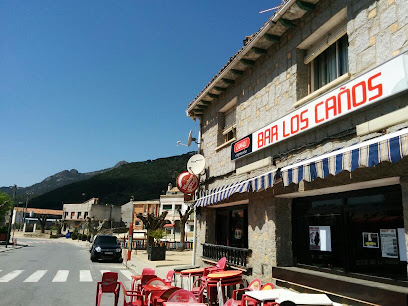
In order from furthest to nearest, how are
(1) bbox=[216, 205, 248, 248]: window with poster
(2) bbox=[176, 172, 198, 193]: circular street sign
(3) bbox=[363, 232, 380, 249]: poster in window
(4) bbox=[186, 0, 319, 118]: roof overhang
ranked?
(2) bbox=[176, 172, 198, 193]: circular street sign
(1) bbox=[216, 205, 248, 248]: window with poster
(4) bbox=[186, 0, 319, 118]: roof overhang
(3) bbox=[363, 232, 380, 249]: poster in window

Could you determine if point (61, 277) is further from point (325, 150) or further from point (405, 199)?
point (405, 199)

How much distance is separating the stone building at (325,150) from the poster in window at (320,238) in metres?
0.03

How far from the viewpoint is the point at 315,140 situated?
6023mm

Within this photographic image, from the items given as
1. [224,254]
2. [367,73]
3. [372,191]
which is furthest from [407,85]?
[224,254]

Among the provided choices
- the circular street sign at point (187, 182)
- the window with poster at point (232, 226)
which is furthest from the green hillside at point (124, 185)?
the window with poster at point (232, 226)

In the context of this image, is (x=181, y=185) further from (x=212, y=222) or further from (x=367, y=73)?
(x=367, y=73)

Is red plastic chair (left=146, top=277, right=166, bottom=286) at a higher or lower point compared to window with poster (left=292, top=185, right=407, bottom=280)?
lower

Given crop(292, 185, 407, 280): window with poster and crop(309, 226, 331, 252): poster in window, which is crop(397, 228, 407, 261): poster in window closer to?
crop(292, 185, 407, 280): window with poster

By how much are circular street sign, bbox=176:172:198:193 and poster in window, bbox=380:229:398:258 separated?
742 centimetres

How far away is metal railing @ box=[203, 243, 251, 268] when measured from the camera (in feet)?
26.7

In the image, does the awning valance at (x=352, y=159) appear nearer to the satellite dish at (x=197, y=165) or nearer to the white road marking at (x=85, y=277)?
the satellite dish at (x=197, y=165)

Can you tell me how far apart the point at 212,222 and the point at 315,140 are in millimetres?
6206

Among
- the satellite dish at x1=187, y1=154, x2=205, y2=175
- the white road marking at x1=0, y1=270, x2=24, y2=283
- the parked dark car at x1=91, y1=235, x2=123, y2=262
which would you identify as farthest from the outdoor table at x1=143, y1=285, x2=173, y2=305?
the parked dark car at x1=91, y1=235, x2=123, y2=262

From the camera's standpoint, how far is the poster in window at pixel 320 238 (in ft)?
20.3
